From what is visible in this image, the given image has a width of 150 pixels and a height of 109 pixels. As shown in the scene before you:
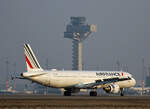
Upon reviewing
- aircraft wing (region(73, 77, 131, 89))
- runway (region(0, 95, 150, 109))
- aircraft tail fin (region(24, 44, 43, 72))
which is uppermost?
aircraft tail fin (region(24, 44, 43, 72))

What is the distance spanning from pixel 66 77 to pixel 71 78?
3.08 feet

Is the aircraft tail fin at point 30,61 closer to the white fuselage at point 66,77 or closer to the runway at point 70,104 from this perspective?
the white fuselage at point 66,77

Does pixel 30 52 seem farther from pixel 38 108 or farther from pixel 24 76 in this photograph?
pixel 38 108

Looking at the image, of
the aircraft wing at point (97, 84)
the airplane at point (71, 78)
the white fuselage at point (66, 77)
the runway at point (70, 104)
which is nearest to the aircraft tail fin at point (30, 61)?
the airplane at point (71, 78)

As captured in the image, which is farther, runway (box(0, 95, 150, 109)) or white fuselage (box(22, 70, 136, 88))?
white fuselage (box(22, 70, 136, 88))

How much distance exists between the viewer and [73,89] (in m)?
82.8

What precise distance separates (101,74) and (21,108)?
40516 mm

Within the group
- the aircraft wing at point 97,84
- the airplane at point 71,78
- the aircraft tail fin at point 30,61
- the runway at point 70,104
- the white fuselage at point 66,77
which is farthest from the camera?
the aircraft wing at point 97,84

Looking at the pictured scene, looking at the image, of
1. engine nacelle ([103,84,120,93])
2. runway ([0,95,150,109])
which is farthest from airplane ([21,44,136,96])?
runway ([0,95,150,109])

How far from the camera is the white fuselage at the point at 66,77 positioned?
77.1 metres

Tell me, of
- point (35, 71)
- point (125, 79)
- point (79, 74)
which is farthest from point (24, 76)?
point (125, 79)

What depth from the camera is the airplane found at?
7769cm

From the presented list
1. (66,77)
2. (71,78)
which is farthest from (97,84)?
(66,77)

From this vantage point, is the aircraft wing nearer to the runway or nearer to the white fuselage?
the white fuselage
